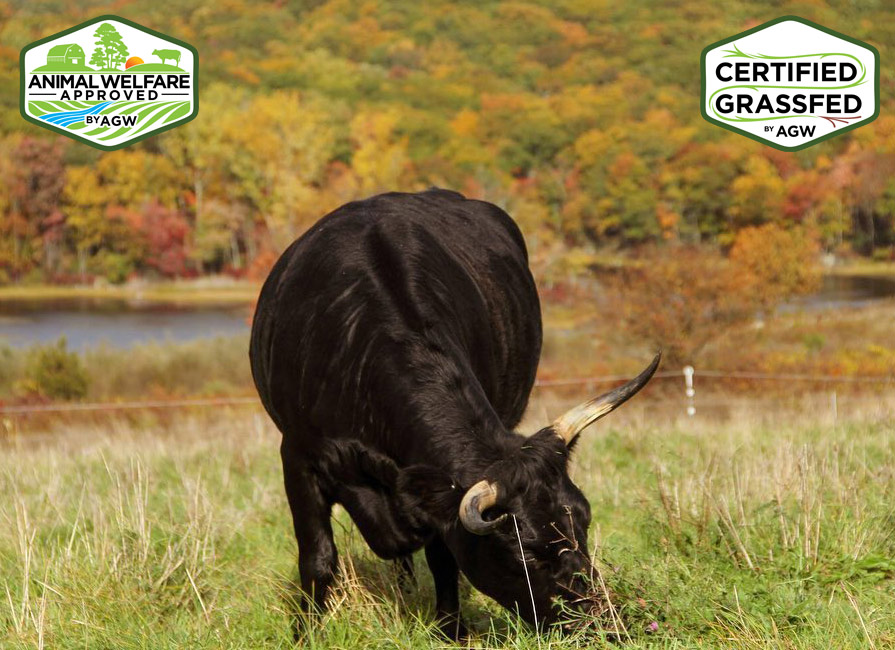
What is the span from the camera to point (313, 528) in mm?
5051

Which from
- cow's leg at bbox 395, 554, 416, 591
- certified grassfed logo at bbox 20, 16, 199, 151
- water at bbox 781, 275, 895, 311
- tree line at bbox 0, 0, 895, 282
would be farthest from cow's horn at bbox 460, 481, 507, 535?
water at bbox 781, 275, 895, 311

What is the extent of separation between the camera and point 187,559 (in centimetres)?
555

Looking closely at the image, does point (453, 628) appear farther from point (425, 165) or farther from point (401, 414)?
point (425, 165)

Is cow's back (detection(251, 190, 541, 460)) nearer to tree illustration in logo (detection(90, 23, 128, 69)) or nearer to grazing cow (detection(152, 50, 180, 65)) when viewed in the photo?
tree illustration in logo (detection(90, 23, 128, 69))

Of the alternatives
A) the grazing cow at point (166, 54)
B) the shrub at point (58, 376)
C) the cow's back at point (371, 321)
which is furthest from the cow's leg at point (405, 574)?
the shrub at point (58, 376)

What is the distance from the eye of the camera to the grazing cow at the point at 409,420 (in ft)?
13.5

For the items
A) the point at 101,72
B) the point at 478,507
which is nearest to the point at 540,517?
the point at 478,507

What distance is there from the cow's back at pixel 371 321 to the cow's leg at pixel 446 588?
2.48 ft

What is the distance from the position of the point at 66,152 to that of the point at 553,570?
37334 mm

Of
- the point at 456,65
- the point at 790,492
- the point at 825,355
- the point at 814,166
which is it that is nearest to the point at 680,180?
the point at 814,166

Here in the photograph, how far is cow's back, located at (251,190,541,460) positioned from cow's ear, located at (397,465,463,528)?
8.4 inches

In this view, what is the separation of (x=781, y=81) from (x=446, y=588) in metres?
17.5

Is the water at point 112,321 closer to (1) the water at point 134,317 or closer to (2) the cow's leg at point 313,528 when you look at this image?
(1) the water at point 134,317

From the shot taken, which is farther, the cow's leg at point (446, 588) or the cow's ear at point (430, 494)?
the cow's leg at point (446, 588)
